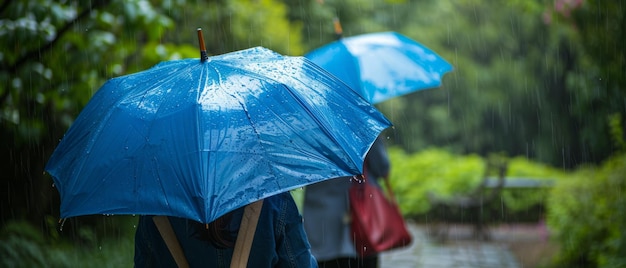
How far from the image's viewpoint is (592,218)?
31.6ft

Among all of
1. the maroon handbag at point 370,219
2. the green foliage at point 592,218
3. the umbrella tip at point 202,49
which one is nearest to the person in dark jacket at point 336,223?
the maroon handbag at point 370,219

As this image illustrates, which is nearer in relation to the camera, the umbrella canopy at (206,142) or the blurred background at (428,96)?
the umbrella canopy at (206,142)

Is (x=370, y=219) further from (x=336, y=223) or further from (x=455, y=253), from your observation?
(x=455, y=253)

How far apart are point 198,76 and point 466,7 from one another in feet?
75.6

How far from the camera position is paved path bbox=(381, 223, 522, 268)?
11.0m

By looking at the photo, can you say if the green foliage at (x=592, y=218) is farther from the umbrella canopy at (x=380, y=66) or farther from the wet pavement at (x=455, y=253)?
the umbrella canopy at (x=380, y=66)

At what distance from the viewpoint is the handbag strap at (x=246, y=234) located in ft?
10.6

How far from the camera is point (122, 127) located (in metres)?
3.27

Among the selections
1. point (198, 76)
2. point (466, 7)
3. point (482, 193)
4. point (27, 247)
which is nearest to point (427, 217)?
point (482, 193)

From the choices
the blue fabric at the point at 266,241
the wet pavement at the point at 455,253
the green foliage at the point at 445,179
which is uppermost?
the blue fabric at the point at 266,241

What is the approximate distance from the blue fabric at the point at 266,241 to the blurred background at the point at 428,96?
2274 mm

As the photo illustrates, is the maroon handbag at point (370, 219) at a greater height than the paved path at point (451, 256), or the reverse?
the maroon handbag at point (370, 219)

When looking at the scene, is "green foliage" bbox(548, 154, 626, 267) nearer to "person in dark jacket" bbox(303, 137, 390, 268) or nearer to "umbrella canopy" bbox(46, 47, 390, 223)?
"person in dark jacket" bbox(303, 137, 390, 268)

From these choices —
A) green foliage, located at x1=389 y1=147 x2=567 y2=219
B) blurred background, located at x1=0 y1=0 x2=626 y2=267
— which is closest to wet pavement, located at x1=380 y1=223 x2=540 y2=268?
blurred background, located at x1=0 y1=0 x2=626 y2=267
